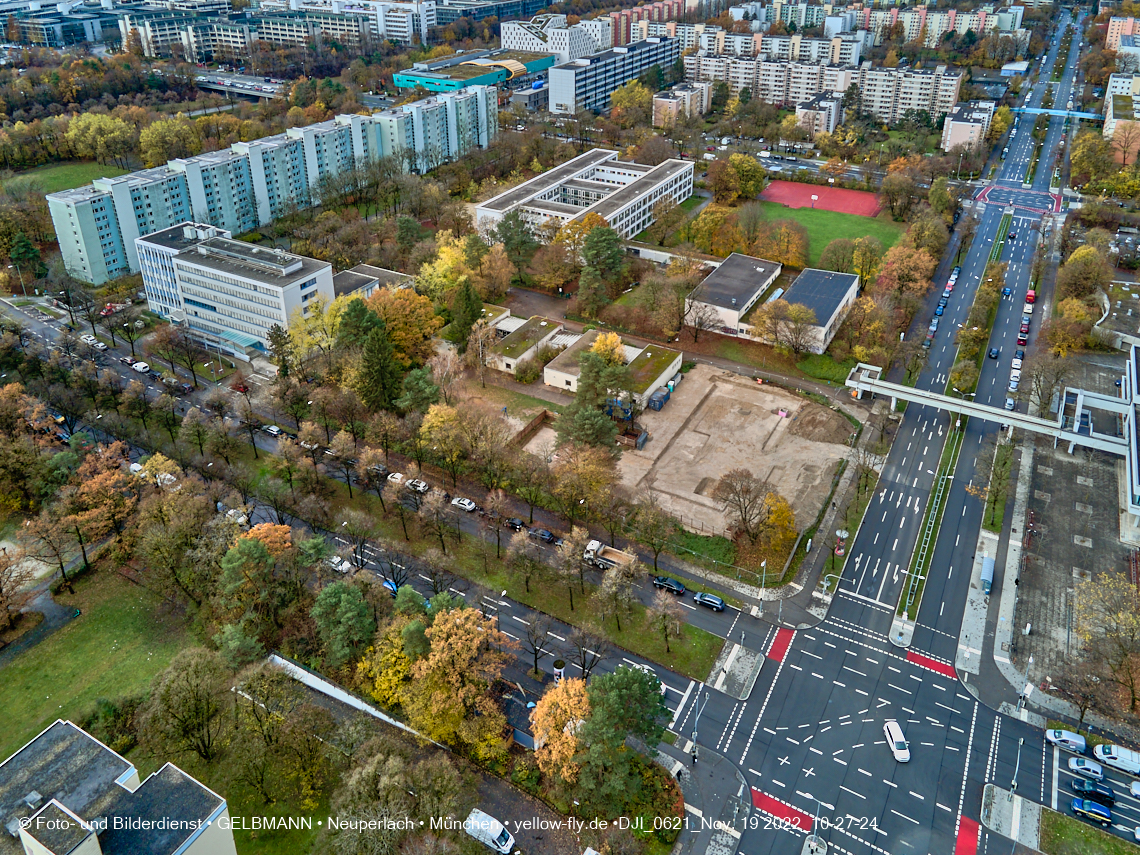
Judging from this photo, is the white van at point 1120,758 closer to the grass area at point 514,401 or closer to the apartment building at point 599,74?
the grass area at point 514,401

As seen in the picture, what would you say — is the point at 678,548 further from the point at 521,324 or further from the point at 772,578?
the point at 521,324

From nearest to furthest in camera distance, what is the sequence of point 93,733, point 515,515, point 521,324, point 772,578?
point 93,733 → point 772,578 → point 515,515 → point 521,324

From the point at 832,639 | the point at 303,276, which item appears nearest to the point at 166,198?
the point at 303,276

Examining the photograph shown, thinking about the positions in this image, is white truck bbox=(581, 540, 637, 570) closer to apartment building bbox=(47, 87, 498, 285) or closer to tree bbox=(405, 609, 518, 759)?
tree bbox=(405, 609, 518, 759)

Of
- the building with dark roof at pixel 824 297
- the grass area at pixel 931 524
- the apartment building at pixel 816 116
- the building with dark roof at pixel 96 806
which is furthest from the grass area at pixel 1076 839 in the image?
the apartment building at pixel 816 116

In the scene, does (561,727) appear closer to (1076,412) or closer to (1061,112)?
(1076,412)
